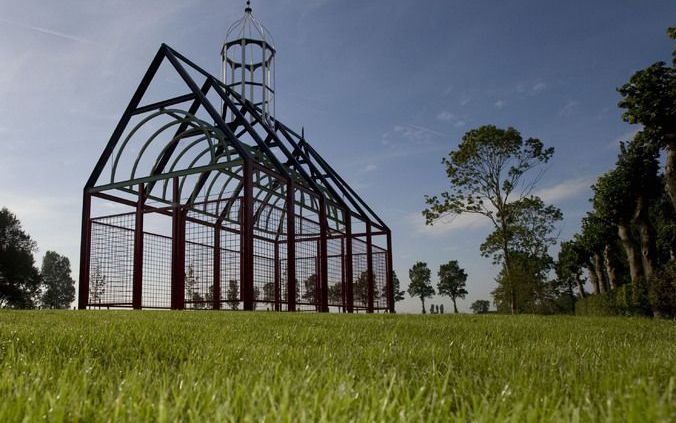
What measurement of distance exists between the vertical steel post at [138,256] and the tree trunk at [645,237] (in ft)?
46.2

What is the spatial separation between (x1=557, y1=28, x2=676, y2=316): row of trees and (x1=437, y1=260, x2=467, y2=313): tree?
46.9 m

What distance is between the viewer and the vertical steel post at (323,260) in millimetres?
15141

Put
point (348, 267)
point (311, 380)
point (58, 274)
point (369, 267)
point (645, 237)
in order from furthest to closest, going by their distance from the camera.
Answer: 1. point (58, 274)
2. point (369, 267)
3. point (348, 267)
4. point (645, 237)
5. point (311, 380)

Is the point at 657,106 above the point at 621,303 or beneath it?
above

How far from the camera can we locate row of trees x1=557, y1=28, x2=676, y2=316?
527 inches

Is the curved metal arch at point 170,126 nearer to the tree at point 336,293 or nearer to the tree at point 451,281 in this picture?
the tree at point 336,293

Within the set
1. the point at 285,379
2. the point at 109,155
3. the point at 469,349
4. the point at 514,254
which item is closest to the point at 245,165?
the point at 109,155

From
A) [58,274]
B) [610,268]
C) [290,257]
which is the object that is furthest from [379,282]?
[58,274]

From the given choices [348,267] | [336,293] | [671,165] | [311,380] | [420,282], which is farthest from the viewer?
[420,282]

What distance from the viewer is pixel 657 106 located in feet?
44.2

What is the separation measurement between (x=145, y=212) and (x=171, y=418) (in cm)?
1375

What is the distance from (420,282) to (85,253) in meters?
61.3

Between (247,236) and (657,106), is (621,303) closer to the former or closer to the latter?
(657,106)

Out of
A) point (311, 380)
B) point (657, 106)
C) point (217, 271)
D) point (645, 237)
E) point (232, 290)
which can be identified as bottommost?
point (311, 380)
